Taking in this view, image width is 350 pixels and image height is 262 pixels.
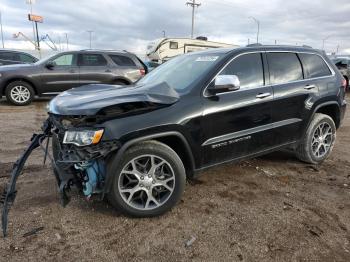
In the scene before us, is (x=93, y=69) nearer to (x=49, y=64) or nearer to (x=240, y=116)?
(x=49, y=64)

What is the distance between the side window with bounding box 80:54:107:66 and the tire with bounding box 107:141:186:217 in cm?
843

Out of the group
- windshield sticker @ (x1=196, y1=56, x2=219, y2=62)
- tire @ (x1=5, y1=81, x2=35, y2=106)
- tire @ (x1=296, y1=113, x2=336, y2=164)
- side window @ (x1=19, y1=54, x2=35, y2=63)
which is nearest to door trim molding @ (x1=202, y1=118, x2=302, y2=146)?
tire @ (x1=296, y1=113, x2=336, y2=164)

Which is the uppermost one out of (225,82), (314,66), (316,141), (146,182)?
(314,66)

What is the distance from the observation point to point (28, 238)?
3.09 m

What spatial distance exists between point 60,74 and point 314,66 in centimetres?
794

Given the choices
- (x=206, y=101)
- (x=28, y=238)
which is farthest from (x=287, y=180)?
(x=28, y=238)

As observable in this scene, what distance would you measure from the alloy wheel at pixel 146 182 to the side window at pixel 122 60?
837 cm

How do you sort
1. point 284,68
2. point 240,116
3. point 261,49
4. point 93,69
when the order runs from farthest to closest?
point 93,69 < point 284,68 < point 261,49 < point 240,116

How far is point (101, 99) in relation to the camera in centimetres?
334

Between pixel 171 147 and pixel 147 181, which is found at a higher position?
pixel 171 147

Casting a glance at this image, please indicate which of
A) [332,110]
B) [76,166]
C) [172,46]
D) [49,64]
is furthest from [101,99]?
[172,46]

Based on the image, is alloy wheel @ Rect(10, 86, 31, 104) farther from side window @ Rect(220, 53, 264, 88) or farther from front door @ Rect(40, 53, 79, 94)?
side window @ Rect(220, 53, 264, 88)

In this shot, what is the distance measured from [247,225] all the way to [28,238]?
2.02m

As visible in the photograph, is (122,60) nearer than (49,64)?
No
